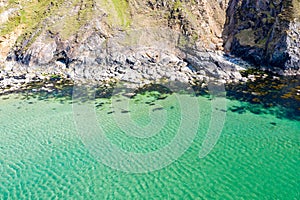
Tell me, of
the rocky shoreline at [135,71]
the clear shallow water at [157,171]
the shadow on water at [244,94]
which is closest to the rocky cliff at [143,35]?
the rocky shoreline at [135,71]

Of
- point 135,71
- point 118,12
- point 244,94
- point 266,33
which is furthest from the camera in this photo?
point 118,12

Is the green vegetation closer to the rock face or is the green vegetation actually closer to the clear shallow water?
the rock face

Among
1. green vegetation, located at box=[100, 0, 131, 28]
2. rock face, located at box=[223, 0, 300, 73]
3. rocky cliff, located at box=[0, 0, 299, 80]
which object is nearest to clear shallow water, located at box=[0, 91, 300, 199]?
rocky cliff, located at box=[0, 0, 299, 80]

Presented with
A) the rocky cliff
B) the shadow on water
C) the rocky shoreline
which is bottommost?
the shadow on water

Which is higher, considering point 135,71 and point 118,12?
point 118,12

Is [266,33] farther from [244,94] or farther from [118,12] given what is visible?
[118,12]

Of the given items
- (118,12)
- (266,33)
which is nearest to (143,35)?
(118,12)

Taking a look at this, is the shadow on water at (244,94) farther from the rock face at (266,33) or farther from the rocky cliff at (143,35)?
the rocky cliff at (143,35)
